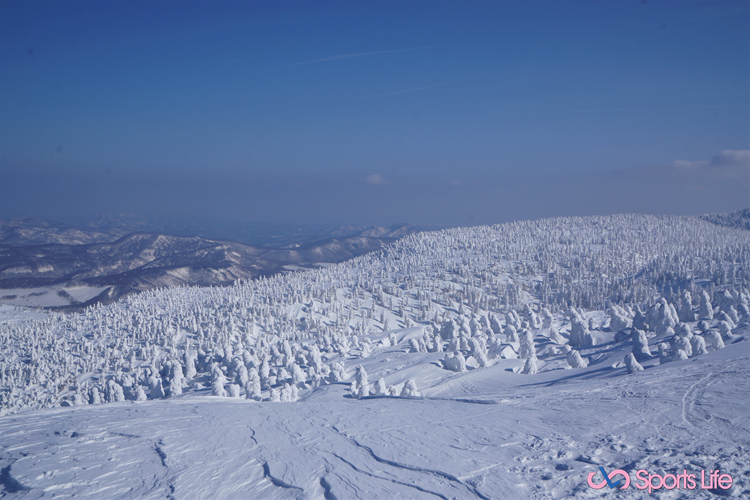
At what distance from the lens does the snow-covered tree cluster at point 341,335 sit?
5700 cm

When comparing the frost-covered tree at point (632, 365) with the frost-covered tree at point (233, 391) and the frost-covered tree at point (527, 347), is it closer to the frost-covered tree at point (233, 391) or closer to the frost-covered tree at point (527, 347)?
the frost-covered tree at point (527, 347)

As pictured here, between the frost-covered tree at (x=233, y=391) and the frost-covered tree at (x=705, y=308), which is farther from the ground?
the frost-covered tree at (x=705, y=308)

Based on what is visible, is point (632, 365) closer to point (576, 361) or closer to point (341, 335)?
point (576, 361)

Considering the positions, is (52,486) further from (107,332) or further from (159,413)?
(107,332)

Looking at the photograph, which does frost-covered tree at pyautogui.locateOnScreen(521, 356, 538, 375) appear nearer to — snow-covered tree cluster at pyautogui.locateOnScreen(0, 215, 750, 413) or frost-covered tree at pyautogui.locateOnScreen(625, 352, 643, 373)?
snow-covered tree cluster at pyautogui.locateOnScreen(0, 215, 750, 413)

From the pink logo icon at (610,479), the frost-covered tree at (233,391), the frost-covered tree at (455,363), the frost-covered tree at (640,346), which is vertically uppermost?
the pink logo icon at (610,479)

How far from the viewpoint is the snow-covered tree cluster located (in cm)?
5700

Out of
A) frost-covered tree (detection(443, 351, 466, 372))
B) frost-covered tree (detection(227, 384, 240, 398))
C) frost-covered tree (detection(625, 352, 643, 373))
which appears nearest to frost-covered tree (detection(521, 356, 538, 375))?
frost-covered tree (detection(443, 351, 466, 372))

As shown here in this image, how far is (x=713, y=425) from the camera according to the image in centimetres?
1611

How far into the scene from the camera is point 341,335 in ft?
385

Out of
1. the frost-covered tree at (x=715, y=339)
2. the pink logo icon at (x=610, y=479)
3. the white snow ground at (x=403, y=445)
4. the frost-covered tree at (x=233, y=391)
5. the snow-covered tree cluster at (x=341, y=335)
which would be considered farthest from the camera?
the frost-covered tree at (x=233, y=391)

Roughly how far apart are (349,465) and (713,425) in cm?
1569

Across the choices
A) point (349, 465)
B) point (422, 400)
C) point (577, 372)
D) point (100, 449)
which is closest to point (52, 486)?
point (100, 449)

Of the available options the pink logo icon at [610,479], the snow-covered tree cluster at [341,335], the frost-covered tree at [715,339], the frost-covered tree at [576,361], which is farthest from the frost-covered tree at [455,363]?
the pink logo icon at [610,479]
